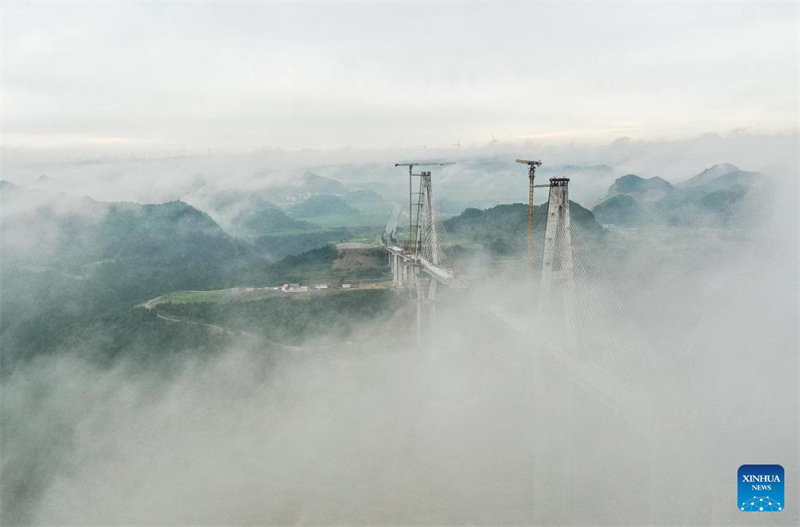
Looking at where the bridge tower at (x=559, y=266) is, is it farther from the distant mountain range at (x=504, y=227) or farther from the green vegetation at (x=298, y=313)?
the distant mountain range at (x=504, y=227)

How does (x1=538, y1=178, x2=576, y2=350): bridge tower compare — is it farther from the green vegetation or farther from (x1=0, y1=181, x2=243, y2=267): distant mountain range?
(x1=0, y1=181, x2=243, y2=267): distant mountain range

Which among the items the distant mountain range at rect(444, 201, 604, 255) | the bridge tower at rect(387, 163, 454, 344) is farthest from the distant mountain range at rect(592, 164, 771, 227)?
the bridge tower at rect(387, 163, 454, 344)

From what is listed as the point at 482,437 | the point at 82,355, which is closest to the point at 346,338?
the point at 482,437

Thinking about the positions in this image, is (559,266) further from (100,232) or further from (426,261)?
(100,232)

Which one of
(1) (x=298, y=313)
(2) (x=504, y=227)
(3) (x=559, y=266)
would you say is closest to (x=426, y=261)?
(1) (x=298, y=313)

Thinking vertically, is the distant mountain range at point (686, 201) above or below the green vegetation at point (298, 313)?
above

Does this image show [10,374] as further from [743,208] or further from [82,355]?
[743,208]

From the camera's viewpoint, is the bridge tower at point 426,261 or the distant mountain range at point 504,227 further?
the distant mountain range at point 504,227

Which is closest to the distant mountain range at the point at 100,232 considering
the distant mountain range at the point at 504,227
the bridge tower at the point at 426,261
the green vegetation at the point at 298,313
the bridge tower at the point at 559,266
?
the green vegetation at the point at 298,313
